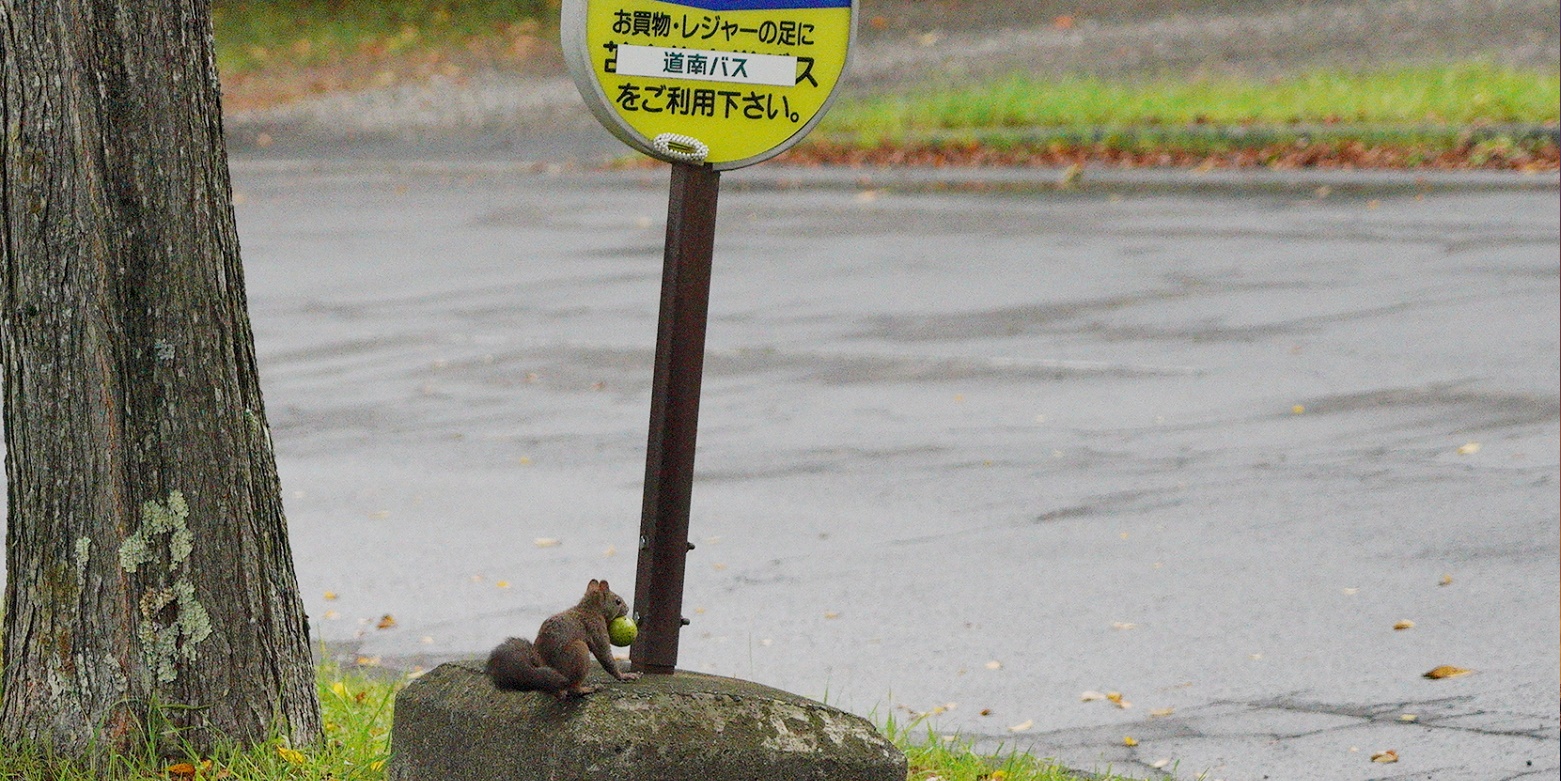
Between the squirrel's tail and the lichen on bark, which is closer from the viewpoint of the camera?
the squirrel's tail

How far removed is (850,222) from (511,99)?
369 inches

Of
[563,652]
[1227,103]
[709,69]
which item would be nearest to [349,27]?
[1227,103]

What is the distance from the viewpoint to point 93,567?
4262 millimetres

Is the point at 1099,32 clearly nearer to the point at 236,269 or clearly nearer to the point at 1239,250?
the point at 1239,250

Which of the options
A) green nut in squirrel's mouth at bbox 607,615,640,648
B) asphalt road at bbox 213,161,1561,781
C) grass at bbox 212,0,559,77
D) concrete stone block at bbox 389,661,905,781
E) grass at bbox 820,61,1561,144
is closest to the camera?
concrete stone block at bbox 389,661,905,781

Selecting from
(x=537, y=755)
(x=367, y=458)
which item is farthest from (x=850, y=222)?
(x=537, y=755)

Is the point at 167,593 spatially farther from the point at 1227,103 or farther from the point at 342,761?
the point at 1227,103

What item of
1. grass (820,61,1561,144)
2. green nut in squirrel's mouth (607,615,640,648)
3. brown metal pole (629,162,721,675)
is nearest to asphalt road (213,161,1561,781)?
grass (820,61,1561,144)

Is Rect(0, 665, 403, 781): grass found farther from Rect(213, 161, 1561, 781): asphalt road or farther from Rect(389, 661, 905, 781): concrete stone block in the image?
Rect(213, 161, 1561, 781): asphalt road

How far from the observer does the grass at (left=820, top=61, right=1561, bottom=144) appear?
49.6ft

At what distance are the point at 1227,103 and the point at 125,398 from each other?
13.6 meters

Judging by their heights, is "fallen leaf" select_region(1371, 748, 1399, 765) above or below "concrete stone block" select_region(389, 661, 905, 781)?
below

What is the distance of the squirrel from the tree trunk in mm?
1150

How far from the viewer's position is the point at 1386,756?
197 inches
